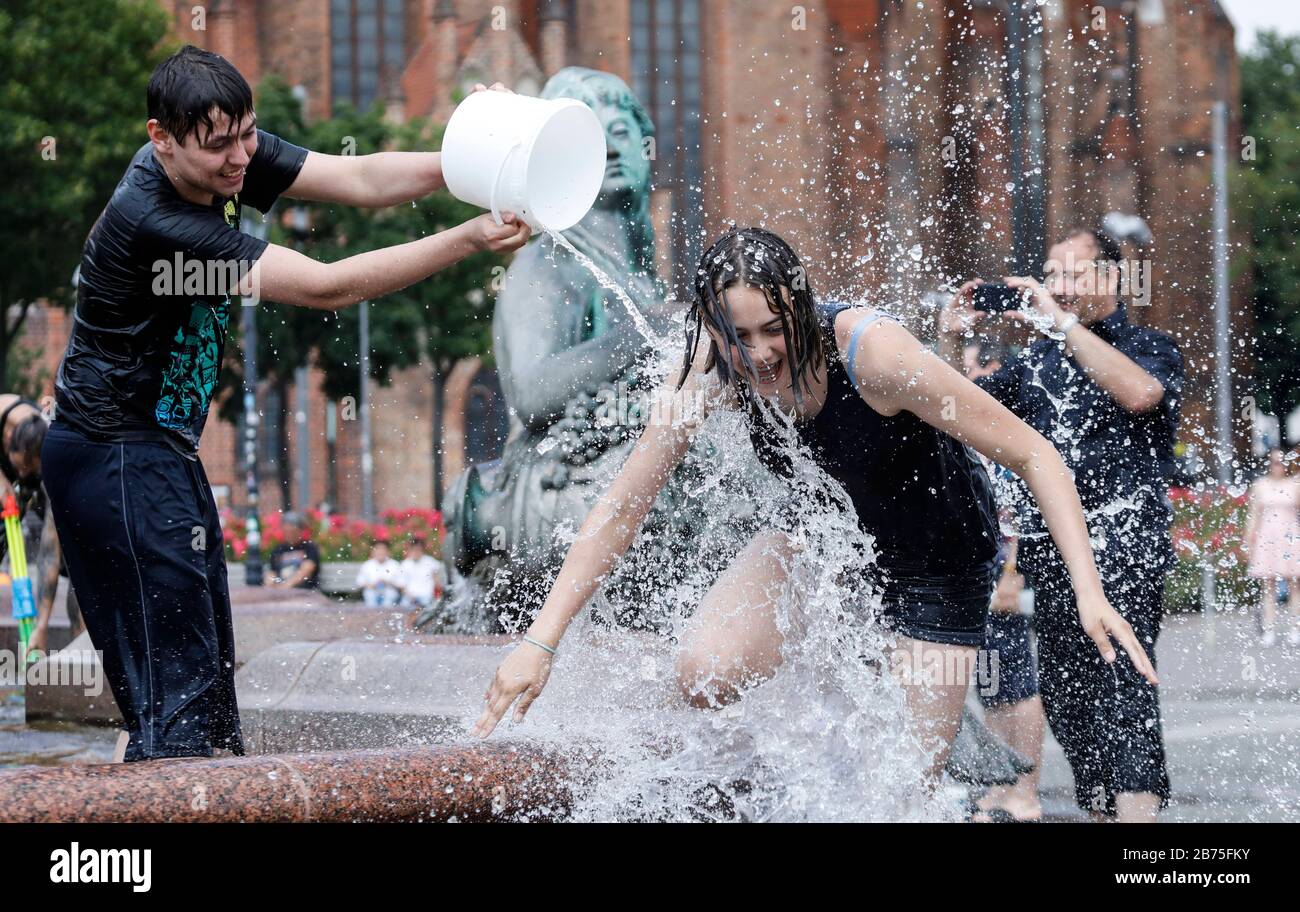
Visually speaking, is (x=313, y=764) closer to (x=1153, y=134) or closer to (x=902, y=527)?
(x=902, y=527)

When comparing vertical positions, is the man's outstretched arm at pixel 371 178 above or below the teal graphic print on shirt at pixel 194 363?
above

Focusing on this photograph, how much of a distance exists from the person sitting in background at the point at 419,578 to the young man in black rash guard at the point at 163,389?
9950mm

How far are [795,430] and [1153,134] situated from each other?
41751 millimetres

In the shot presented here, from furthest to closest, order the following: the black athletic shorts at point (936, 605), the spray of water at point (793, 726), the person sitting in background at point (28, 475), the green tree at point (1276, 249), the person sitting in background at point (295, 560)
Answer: the green tree at point (1276, 249) < the person sitting in background at point (295, 560) < the person sitting in background at point (28, 475) < the black athletic shorts at point (936, 605) < the spray of water at point (793, 726)

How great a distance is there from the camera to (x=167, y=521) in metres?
3.33

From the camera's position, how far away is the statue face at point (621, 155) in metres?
6.30

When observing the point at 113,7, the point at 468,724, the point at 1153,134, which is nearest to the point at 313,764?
the point at 468,724

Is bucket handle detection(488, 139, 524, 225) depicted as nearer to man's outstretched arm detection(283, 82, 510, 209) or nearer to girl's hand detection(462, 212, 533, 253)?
girl's hand detection(462, 212, 533, 253)

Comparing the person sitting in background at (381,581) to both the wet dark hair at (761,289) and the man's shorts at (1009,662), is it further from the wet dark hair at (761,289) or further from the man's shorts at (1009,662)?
the wet dark hair at (761,289)

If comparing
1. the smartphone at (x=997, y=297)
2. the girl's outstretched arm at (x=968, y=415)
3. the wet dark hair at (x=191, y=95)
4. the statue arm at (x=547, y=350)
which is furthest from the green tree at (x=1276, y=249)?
the wet dark hair at (x=191, y=95)

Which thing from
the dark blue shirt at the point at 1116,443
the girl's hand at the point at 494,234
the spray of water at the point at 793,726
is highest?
the girl's hand at the point at 494,234

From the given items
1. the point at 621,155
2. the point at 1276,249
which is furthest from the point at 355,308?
the point at 621,155

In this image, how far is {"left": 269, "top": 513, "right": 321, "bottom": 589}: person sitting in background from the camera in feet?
53.1

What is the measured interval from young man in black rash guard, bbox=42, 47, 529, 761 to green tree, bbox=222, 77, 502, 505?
90.8 feet
